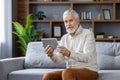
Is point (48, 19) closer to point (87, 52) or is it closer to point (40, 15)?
point (40, 15)

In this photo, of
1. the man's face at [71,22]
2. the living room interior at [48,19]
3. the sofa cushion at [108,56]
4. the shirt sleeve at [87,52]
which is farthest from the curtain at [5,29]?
the shirt sleeve at [87,52]

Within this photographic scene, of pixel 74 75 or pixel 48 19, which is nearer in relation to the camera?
pixel 74 75

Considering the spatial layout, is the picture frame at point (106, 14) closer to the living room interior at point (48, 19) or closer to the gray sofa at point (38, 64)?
the living room interior at point (48, 19)

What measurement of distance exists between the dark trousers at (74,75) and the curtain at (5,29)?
100 inches

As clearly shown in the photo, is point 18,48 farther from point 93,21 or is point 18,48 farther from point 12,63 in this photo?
point 12,63

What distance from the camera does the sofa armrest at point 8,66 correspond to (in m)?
3.50

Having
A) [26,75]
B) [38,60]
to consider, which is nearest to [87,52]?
[26,75]

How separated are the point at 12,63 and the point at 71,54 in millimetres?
1253

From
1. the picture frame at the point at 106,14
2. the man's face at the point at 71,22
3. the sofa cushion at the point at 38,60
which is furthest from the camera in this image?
the picture frame at the point at 106,14

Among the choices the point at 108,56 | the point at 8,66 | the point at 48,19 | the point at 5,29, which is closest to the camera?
the point at 8,66

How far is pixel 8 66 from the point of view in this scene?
12.0 ft

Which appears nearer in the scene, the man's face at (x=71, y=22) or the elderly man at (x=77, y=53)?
the elderly man at (x=77, y=53)

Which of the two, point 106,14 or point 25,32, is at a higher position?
point 106,14

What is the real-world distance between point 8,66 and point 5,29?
1878 mm
